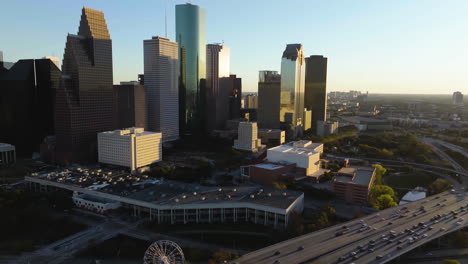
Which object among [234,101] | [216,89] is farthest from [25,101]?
[234,101]

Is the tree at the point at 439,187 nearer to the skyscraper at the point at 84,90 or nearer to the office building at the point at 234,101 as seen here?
the skyscraper at the point at 84,90

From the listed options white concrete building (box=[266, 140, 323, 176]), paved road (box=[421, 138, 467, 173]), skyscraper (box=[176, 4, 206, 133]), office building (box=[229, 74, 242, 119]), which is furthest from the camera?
office building (box=[229, 74, 242, 119])

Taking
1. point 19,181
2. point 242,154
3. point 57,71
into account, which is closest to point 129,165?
point 19,181

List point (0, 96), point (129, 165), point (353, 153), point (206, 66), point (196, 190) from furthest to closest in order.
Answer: point (206, 66) < point (353, 153) < point (0, 96) < point (129, 165) < point (196, 190)

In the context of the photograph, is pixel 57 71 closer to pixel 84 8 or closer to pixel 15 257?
pixel 84 8

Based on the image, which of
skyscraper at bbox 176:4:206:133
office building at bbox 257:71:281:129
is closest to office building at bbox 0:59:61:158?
skyscraper at bbox 176:4:206:133

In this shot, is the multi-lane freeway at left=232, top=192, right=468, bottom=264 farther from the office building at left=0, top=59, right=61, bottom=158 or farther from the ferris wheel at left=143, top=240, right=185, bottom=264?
the office building at left=0, top=59, right=61, bottom=158

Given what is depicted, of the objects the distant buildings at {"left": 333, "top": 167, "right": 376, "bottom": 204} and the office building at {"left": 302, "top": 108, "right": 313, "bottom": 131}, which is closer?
the distant buildings at {"left": 333, "top": 167, "right": 376, "bottom": 204}
